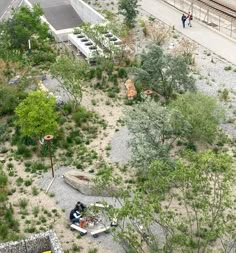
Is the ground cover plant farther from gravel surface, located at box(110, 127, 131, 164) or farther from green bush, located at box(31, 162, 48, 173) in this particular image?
gravel surface, located at box(110, 127, 131, 164)

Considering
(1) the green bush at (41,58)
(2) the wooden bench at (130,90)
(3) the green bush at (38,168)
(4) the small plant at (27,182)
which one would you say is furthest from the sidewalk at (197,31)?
(4) the small plant at (27,182)

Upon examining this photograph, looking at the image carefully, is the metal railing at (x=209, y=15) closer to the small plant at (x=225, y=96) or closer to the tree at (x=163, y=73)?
the small plant at (x=225, y=96)

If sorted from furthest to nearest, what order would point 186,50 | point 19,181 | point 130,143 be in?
point 186,50
point 19,181
point 130,143

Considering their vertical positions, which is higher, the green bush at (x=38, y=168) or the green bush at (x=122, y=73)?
the green bush at (x=122, y=73)

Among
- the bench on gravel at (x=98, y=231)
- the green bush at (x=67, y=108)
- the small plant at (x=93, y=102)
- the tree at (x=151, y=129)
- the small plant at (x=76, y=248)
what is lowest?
the small plant at (x=76, y=248)

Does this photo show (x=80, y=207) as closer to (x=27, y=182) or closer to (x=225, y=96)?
(x=27, y=182)

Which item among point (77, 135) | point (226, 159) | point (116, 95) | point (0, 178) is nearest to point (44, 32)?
point (116, 95)

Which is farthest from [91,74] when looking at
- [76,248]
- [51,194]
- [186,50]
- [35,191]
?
[76,248]

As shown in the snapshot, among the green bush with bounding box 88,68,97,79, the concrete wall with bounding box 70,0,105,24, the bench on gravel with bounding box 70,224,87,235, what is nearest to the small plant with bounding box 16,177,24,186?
the bench on gravel with bounding box 70,224,87,235
